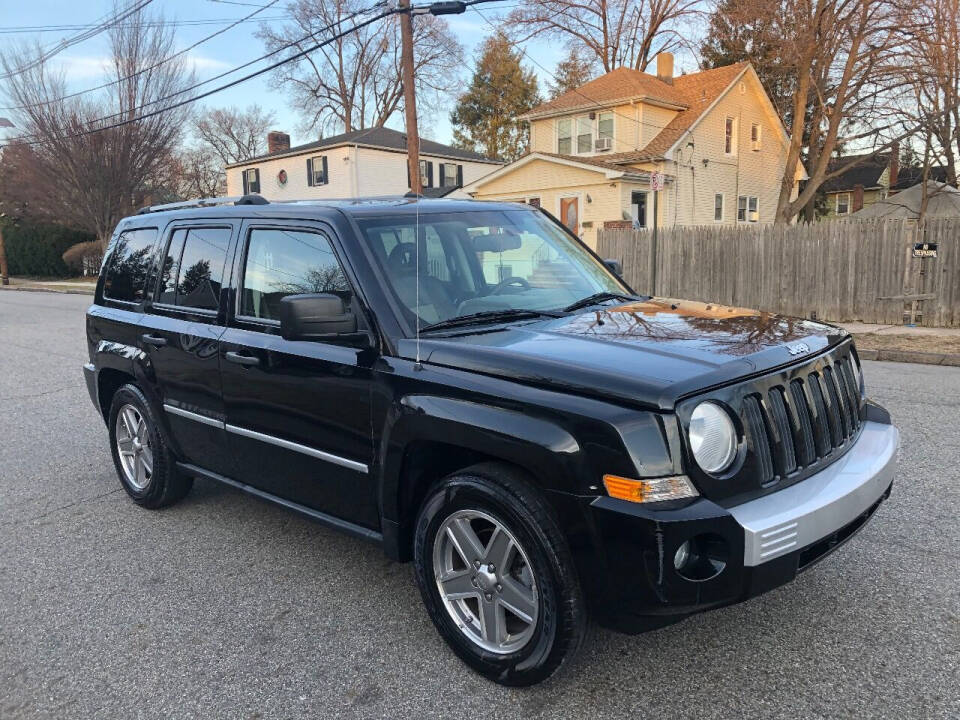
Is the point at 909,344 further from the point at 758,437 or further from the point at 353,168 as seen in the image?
the point at 353,168

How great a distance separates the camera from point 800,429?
2889mm

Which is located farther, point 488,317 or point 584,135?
point 584,135

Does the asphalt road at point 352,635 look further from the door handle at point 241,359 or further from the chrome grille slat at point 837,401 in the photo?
the door handle at point 241,359

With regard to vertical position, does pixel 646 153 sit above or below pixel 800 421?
above

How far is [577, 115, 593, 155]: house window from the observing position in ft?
99.5

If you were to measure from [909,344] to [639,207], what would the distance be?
17411 millimetres

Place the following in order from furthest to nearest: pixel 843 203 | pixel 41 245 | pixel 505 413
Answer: pixel 843 203
pixel 41 245
pixel 505 413

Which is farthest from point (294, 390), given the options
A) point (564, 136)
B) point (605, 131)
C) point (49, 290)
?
point (49, 290)

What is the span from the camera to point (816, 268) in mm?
15047

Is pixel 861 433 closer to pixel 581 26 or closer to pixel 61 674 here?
pixel 61 674

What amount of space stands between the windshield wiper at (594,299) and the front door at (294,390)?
3.61ft

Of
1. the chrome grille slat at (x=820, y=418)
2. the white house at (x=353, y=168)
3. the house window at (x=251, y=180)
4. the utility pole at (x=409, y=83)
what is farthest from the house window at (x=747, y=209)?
the chrome grille slat at (x=820, y=418)

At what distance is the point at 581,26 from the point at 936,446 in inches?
1480

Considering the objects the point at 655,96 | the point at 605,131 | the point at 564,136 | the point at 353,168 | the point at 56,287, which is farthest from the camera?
the point at 353,168
